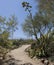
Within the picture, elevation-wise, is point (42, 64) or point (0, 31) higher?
point (0, 31)

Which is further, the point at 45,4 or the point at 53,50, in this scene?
the point at 53,50

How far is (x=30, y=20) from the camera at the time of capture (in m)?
25.9

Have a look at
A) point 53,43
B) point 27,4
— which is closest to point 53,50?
point 53,43

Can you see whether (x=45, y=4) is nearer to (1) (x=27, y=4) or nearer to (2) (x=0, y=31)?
(1) (x=27, y=4)

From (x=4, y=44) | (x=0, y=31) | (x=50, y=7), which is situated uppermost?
(x=50, y=7)

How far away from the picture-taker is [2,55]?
904 inches

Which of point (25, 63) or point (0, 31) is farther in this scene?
point (0, 31)

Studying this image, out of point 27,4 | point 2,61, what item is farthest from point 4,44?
point 27,4

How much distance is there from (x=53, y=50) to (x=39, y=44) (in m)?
1.74

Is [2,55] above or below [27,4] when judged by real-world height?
below

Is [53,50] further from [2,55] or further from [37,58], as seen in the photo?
[2,55]

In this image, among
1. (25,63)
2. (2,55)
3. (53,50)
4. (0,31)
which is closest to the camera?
(25,63)

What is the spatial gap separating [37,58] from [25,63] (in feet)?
9.01

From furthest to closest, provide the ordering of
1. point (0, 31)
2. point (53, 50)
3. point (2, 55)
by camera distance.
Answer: point (53, 50) → point (2, 55) → point (0, 31)
